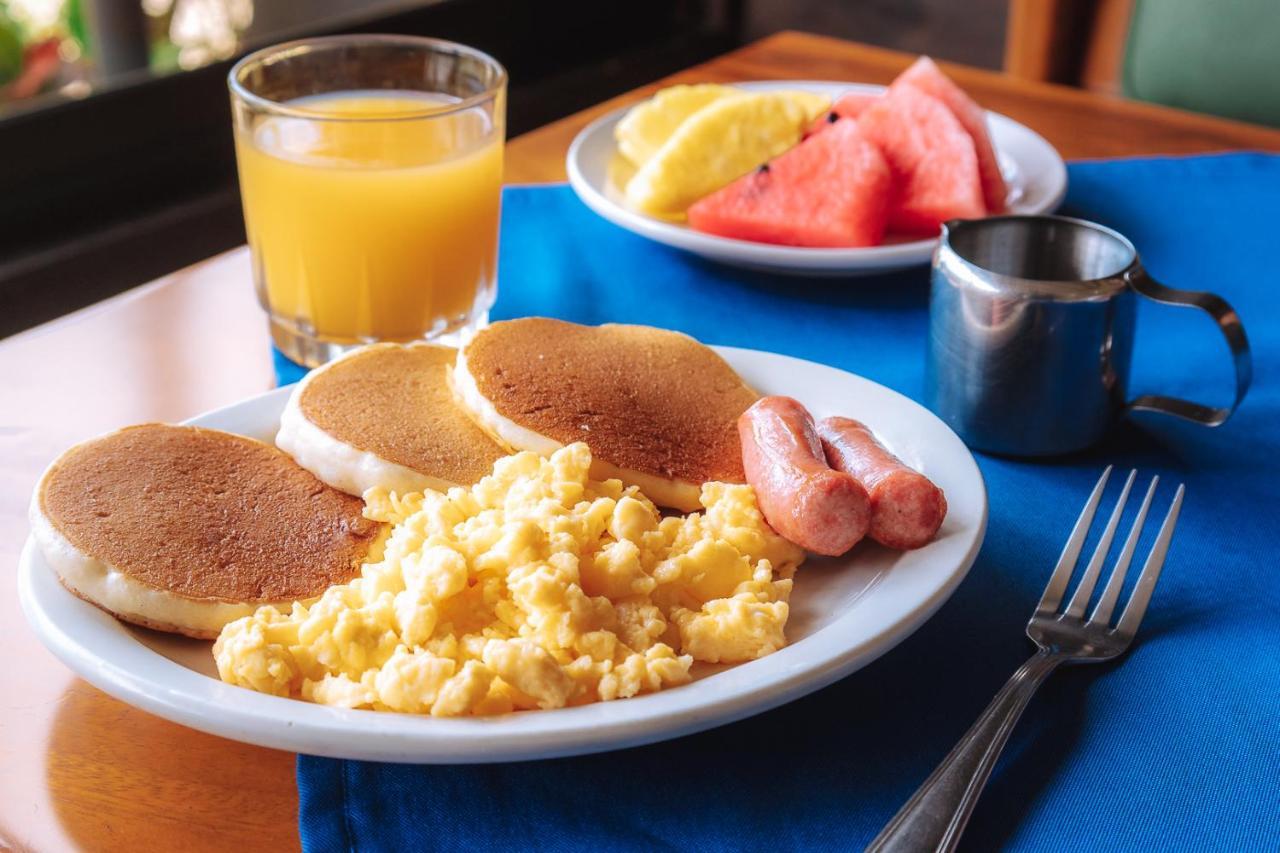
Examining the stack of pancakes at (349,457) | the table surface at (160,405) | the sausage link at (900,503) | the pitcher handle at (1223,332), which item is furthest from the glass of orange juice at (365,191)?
the pitcher handle at (1223,332)

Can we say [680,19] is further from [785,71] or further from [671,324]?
[671,324]

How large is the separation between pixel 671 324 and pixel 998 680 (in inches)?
32.3

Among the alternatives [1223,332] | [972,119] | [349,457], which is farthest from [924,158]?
[349,457]

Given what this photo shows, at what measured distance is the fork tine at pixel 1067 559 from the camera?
3.92 ft

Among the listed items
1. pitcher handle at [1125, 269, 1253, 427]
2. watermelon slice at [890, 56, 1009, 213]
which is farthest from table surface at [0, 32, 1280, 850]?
pitcher handle at [1125, 269, 1253, 427]

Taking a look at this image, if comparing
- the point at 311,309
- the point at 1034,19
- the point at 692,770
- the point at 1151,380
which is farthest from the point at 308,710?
the point at 1034,19

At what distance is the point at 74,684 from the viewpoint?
110 centimetres

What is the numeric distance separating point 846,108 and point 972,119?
21 cm

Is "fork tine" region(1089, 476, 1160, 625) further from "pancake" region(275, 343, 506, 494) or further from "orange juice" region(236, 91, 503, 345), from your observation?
"orange juice" region(236, 91, 503, 345)

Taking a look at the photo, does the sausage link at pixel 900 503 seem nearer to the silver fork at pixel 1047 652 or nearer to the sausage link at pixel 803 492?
the sausage link at pixel 803 492

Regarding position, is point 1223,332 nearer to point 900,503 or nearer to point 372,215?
point 900,503

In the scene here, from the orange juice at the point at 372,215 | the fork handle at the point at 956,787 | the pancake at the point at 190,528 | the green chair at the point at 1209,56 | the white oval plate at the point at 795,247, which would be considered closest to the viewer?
the fork handle at the point at 956,787

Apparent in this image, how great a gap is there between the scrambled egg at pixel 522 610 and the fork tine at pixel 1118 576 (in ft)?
0.99

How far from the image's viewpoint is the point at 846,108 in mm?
2156
